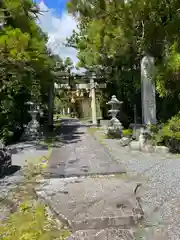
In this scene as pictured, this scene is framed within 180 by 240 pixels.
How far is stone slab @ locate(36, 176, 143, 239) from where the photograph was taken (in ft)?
9.73

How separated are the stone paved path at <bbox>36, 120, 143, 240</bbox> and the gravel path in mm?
179

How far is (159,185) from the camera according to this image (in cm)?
429

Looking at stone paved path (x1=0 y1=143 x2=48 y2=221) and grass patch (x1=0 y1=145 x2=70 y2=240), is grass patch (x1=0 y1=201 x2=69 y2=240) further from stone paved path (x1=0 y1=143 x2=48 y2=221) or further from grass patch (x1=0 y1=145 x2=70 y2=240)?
stone paved path (x1=0 y1=143 x2=48 y2=221)

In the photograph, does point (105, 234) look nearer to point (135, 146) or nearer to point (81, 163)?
point (81, 163)

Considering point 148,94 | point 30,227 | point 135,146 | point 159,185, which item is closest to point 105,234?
point 30,227

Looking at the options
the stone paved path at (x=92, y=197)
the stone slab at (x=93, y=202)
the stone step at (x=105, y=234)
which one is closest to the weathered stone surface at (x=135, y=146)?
the stone paved path at (x=92, y=197)

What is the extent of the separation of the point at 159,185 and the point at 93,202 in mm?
1256

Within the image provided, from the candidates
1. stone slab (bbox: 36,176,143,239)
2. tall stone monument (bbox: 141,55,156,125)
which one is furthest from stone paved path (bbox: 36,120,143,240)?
tall stone monument (bbox: 141,55,156,125)

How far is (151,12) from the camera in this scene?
8.11m

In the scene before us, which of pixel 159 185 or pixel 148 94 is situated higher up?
pixel 148 94

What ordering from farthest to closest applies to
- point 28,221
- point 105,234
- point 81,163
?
point 81,163, point 28,221, point 105,234

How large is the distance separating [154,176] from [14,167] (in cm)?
280

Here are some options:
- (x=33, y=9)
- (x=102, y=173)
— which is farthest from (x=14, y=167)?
(x=33, y=9)

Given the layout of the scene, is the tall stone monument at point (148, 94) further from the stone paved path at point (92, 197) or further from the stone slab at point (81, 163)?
the stone paved path at point (92, 197)
